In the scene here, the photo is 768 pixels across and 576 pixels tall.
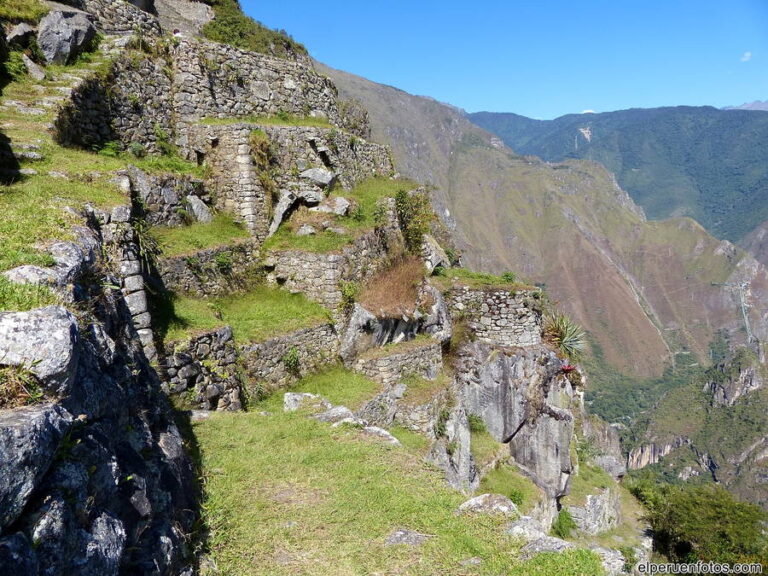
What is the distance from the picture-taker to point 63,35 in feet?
37.4

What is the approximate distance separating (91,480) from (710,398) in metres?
196

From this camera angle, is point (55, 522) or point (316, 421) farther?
point (316, 421)

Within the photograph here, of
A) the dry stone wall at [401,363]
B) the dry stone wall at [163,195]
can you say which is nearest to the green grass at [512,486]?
the dry stone wall at [401,363]

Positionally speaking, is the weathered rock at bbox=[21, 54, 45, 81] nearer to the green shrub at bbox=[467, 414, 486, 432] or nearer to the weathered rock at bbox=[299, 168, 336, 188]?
the weathered rock at bbox=[299, 168, 336, 188]

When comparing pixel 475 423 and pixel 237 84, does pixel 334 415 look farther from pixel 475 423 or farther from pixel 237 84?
pixel 237 84

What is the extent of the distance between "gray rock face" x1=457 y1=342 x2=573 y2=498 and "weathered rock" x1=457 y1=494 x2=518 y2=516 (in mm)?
9557

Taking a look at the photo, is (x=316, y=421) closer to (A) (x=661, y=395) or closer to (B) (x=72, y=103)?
(B) (x=72, y=103)

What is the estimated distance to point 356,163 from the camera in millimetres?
16766

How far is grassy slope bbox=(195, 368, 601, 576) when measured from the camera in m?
4.57

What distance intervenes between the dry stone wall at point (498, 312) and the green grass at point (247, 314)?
224 inches

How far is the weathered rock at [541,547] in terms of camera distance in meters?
4.64

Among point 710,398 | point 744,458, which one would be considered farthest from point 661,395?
point 744,458

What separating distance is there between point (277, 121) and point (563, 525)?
16540 mm

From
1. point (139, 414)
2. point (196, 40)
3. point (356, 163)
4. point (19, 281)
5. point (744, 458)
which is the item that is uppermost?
point (196, 40)
